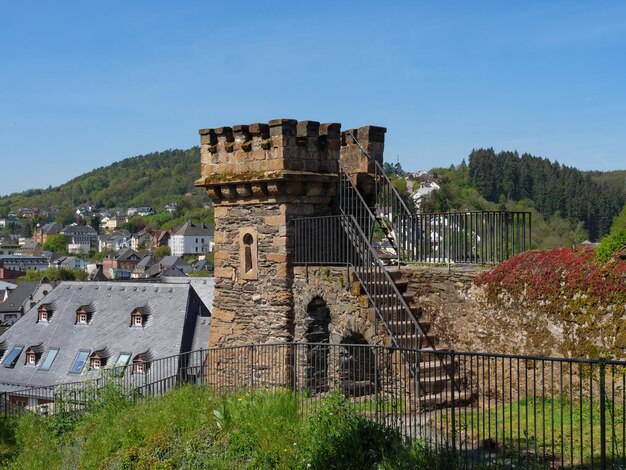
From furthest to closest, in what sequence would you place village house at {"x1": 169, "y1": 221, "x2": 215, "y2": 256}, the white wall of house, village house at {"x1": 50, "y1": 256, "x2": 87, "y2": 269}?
village house at {"x1": 169, "y1": 221, "x2": 215, "y2": 256} < the white wall of house < village house at {"x1": 50, "y1": 256, "x2": 87, "y2": 269}

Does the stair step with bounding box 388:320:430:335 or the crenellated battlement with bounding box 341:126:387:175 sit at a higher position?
the crenellated battlement with bounding box 341:126:387:175

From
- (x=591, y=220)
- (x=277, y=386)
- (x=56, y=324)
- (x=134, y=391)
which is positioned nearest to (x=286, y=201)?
(x=277, y=386)

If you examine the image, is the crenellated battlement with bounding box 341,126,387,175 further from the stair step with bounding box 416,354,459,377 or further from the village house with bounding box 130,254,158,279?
the village house with bounding box 130,254,158,279

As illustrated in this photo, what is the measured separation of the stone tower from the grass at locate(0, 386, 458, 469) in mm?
1744

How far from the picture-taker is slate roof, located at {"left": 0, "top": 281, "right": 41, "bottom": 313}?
8569 centimetres

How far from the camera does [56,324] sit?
41.1 meters

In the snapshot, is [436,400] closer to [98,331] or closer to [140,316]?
[140,316]

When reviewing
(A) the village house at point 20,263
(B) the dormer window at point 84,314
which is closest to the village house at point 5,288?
(A) the village house at point 20,263

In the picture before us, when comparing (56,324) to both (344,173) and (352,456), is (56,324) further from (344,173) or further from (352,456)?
(352,456)

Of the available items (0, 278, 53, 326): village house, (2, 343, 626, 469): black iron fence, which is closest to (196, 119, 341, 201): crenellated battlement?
(2, 343, 626, 469): black iron fence

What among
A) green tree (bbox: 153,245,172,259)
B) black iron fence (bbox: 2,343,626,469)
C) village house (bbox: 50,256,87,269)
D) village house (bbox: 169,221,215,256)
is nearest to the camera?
black iron fence (bbox: 2,343,626,469)

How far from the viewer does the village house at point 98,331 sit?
3725 centimetres

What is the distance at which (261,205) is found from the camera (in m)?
13.4

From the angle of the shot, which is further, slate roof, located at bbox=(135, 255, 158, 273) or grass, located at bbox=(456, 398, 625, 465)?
slate roof, located at bbox=(135, 255, 158, 273)
